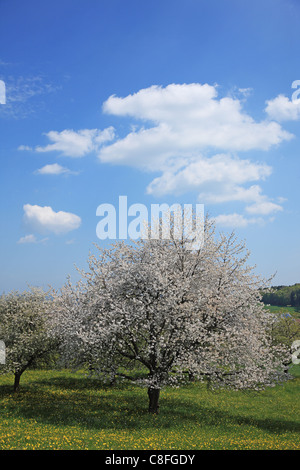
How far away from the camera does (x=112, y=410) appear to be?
25781 millimetres

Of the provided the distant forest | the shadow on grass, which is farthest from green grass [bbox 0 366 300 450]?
the distant forest

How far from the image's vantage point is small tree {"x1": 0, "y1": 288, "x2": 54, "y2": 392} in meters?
29.6

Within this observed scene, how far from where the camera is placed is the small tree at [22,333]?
29562mm

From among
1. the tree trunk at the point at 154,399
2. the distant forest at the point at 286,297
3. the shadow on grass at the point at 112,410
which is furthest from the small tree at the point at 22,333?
the distant forest at the point at 286,297

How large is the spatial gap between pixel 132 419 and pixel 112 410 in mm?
3297

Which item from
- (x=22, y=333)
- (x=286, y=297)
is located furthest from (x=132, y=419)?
(x=286, y=297)

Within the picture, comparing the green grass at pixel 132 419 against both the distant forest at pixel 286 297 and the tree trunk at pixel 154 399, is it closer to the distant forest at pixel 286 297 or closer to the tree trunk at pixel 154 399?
the tree trunk at pixel 154 399

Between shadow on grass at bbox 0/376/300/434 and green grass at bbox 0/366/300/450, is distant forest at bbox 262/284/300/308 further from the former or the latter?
shadow on grass at bbox 0/376/300/434

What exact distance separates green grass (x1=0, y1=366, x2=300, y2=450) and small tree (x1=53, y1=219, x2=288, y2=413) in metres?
2.61

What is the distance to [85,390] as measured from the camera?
3372 centimetres

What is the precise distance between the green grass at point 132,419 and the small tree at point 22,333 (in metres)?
2.75

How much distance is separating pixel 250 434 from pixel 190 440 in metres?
5.30

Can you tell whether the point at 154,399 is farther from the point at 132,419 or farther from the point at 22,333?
the point at 22,333
